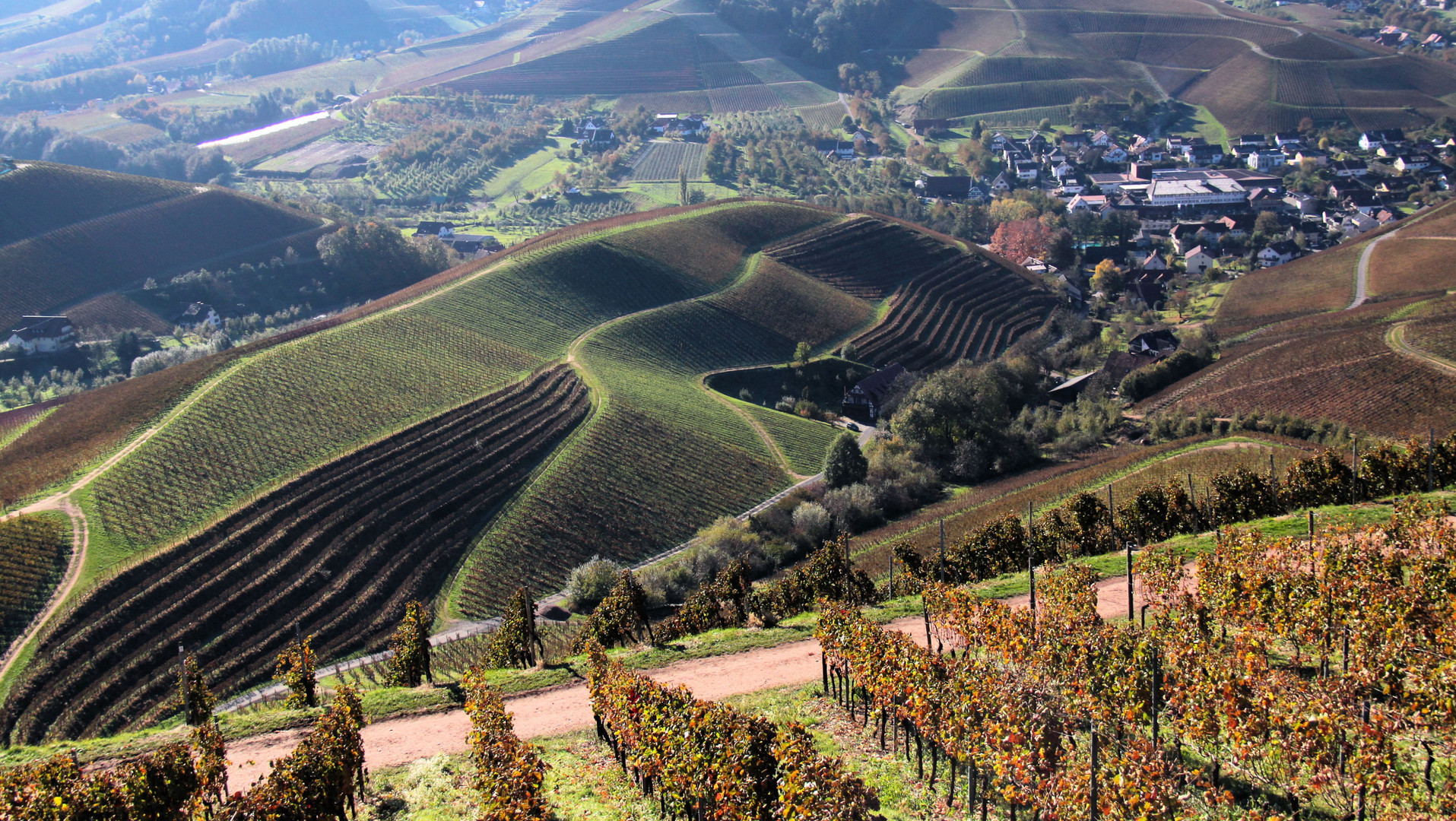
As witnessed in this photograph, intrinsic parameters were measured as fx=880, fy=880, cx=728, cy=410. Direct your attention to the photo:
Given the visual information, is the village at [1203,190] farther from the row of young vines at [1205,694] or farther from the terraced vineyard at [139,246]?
the terraced vineyard at [139,246]

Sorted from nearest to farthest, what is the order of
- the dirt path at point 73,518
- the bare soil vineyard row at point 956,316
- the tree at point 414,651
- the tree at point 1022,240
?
the tree at point 414,651
the dirt path at point 73,518
the bare soil vineyard row at point 956,316
the tree at point 1022,240

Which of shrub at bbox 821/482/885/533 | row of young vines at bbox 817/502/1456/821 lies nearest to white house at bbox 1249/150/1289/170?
shrub at bbox 821/482/885/533

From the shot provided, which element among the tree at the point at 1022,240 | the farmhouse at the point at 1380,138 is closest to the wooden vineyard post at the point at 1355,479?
the tree at the point at 1022,240

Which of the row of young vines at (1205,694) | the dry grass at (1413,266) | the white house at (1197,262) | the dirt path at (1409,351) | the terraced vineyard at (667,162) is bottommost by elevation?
the white house at (1197,262)

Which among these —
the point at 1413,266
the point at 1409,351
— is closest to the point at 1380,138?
the point at 1413,266

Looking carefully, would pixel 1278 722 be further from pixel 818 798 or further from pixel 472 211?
pixel 472 211

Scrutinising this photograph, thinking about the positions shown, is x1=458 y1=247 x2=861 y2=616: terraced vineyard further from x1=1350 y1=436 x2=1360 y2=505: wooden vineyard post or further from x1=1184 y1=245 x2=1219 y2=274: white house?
x1=1184 y1=245 x2=1219 y2=274: white house
